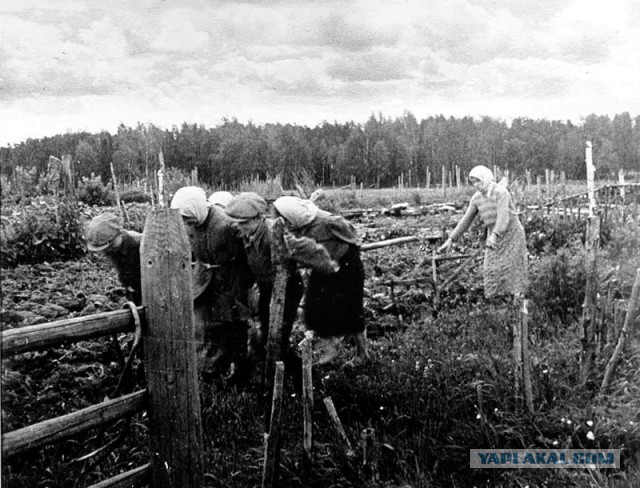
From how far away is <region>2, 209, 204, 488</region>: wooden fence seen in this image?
7.92 ft

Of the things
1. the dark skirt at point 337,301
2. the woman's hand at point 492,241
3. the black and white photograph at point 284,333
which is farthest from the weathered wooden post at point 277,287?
the woman's hand at point 492,241

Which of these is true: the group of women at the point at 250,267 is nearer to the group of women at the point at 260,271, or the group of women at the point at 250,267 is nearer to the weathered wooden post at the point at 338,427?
the group of women at the point at 260,271

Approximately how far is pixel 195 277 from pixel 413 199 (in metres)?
14.4

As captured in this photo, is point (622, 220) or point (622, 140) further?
point (622, 140)

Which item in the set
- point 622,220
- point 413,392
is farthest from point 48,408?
point 622,220

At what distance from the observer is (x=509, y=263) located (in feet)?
20.7

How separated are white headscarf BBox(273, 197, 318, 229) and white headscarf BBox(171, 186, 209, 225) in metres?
0.56

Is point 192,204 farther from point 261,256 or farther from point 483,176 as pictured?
point 483,176

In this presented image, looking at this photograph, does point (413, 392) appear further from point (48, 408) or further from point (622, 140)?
point (622, 140)

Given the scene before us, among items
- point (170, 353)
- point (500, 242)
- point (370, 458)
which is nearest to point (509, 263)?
point (500, 242)

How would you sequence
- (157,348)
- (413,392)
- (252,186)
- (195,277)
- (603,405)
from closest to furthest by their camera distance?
(157,348) < (603,405) < (413,392) < (195,277) < (252,186)

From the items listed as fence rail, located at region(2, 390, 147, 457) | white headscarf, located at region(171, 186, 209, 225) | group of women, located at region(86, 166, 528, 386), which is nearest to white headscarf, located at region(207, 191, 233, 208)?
group of women, located at region(86, 166, 528, 386)

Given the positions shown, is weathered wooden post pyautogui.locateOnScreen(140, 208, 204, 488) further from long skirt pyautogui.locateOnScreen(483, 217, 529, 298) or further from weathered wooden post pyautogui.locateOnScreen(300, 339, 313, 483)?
long skirt pyautogui.locateOnScreen(483, 217, 529, 298)

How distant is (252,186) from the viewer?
7.09 metres
